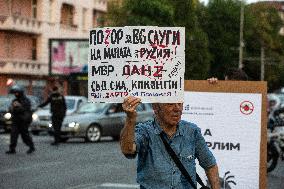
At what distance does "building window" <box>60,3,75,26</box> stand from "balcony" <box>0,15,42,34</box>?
427 centimetres

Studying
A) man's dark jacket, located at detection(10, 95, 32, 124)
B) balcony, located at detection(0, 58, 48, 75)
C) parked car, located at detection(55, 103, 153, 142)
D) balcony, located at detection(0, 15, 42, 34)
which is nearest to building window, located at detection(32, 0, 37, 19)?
balcony, located at detection(0, 15, 42, 34)

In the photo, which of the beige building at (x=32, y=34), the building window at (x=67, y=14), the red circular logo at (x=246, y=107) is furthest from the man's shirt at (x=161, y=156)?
the building window at (x=67, y=14)

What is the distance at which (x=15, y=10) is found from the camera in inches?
2456

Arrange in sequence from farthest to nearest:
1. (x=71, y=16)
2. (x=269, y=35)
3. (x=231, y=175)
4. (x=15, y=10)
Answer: (x=269, y=35)
(x=71, y=16)
(x=15, y=10)
(x=231, y=175)

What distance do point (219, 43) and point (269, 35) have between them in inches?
944

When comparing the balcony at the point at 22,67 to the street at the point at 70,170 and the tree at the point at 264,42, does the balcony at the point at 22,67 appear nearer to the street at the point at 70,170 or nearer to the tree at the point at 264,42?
the street at the point at 70,170

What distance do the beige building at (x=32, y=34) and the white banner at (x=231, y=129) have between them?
164 feet

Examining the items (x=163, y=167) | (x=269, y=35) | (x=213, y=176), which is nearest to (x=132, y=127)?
(x=163, y=167)

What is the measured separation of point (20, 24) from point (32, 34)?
3522mm

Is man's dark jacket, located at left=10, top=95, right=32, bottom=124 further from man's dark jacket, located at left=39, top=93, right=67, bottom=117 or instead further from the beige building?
the beige building

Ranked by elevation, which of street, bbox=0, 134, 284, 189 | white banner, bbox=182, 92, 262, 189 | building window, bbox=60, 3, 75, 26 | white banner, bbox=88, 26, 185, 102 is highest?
building window, bbox=60, 3, 75, 26

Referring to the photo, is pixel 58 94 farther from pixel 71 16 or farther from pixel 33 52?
pixel 71 16

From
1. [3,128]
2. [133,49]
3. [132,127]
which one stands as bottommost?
[3,128]

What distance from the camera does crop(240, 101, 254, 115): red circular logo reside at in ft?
29.2
